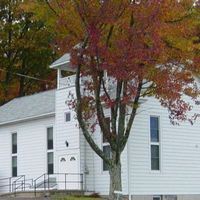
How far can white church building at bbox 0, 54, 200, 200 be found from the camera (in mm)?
28500

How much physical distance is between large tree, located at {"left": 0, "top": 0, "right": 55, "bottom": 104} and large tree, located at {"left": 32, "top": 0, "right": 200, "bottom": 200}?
33566 mm

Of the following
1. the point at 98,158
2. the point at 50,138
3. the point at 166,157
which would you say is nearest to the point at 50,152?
the point at 50,138

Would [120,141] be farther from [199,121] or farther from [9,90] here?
[9,90]

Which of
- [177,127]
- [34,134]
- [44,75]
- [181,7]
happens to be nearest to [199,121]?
[177,127]

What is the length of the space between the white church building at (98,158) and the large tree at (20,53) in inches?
862

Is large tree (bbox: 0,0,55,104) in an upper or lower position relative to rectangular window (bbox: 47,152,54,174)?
upper

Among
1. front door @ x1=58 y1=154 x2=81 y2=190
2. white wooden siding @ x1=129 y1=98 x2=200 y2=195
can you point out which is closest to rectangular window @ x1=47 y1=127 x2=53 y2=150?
front door @ x1=58 y1=154 x2=81 y2=190

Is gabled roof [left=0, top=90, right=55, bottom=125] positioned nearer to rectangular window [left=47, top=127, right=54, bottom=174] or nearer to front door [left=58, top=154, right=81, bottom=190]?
rectangular window [left=47, top=127, right=54, bottom=174]

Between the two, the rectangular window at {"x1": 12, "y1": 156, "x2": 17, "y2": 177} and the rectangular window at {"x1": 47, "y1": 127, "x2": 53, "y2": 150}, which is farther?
the rectangular window at {"x1": 12, "y1": 156, "x2": 17, "y2": 177}

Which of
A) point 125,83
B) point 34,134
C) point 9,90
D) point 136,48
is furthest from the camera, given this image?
point 9,90

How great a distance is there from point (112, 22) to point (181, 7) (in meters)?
2.70

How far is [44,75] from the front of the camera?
57562mm

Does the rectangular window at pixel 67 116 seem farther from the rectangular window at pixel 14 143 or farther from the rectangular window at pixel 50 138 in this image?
the rectangular window at pixel 14 143

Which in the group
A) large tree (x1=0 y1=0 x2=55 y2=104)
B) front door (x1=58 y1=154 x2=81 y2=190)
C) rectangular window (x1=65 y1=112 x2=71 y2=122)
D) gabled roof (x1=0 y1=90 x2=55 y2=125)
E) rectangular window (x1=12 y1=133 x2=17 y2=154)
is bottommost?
front door (x1=58 y1=154 x2=81 y2=190)
